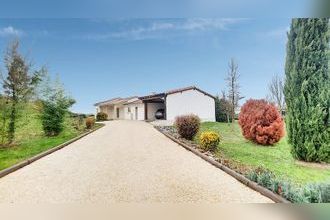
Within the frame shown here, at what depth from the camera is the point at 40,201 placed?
517 centimetres

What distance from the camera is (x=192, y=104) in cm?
742

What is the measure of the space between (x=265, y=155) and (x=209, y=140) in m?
1.08

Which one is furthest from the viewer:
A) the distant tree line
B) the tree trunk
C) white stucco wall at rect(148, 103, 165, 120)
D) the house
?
white stucco wall at rect(148, 103, 165, 120)

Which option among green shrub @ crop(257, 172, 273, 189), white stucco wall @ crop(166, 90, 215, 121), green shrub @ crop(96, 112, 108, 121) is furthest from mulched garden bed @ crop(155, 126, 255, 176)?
green shrub @ crop(96, 112, 108, 121)

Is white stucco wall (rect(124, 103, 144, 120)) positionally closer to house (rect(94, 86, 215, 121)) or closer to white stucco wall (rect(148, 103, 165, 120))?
house (rect(94, 86, 215, 121))

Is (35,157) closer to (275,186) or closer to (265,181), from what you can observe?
(265,181)

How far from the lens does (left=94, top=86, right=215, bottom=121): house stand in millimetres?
7258

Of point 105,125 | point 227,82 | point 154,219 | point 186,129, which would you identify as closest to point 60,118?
point 105,125

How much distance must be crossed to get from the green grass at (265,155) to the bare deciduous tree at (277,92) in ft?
1.94

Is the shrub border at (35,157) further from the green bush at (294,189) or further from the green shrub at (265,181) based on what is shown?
A: the green shrub at (265,181)

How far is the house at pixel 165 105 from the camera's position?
7.26 metres

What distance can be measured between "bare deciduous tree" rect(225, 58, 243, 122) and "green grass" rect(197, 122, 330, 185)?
36cm

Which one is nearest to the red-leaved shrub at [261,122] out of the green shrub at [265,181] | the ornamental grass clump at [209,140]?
the ornamental grass clump at [209,140]
